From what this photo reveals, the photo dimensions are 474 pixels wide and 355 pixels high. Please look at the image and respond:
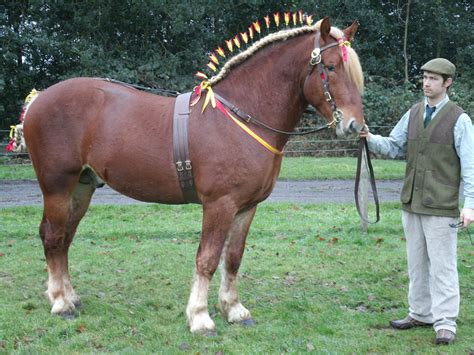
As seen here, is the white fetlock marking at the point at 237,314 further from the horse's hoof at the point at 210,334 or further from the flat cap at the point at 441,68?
the flat cap at the point at 441,68

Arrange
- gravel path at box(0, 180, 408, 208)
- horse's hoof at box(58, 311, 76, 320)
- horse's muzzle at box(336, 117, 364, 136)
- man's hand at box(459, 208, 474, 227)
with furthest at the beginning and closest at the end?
gravel path at box(0, 180, 408, 208) < horse's hoof at box(58, 311, 76, 320) < horse's muzzle at box(336, 117, 364, 136) < man's hand at box(459, 208, 474, 227)

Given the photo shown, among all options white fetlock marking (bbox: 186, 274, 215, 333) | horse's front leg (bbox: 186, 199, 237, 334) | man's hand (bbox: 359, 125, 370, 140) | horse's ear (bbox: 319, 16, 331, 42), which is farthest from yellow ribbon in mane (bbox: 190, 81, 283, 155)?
white fetlock marking (bbox: 186, 274, 215, 333)

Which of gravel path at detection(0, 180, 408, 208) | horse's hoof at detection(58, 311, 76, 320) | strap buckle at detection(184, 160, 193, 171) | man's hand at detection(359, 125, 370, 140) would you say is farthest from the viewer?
gravel path at detection(0, 180, 408, 208)

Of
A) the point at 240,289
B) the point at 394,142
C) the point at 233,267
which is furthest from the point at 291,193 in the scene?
the point at 394,142

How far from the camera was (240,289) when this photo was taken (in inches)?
221

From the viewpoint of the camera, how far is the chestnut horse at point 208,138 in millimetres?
4230

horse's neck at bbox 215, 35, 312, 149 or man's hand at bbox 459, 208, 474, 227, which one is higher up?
horse's neck at bbox 215, 35, 312, 149

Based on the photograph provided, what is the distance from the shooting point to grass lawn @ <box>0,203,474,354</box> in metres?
4.24

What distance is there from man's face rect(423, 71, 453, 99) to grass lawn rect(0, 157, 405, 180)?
31.7ft

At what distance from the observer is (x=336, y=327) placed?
4.53 meters

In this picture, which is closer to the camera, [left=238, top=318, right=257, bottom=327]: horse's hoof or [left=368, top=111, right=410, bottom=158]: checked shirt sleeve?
[left=368, top=111, right=410, bottom=158]: checked shirt sleeve

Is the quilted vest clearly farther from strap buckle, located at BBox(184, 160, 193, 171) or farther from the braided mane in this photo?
strap buckle, located at BBox(184, 160, 193, 171)

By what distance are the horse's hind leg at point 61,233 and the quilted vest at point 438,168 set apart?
9.68 ft

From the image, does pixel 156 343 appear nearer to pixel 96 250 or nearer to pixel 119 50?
pixel 96 250
